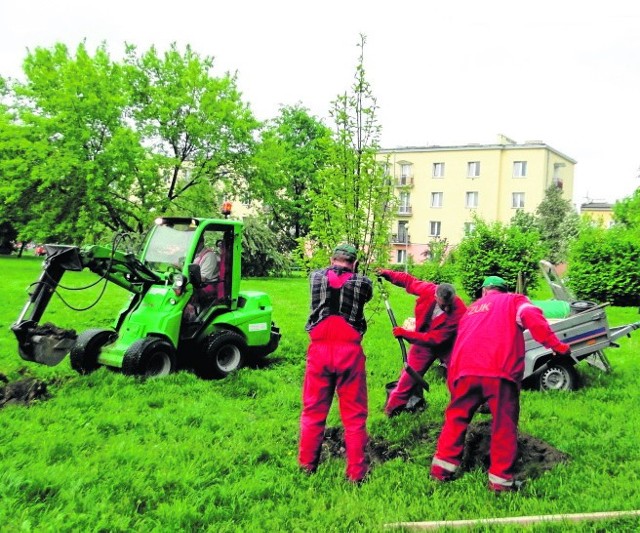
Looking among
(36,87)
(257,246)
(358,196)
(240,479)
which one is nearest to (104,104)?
(36,87)

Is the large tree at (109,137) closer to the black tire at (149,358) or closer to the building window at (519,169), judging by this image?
the black tire at (149,358)

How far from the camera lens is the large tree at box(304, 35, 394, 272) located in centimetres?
866

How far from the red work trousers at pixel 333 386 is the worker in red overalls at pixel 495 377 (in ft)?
2.45

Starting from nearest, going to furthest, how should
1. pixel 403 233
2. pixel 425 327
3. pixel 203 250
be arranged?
pixel 425 327, pixel 203 250, pixel 403 233

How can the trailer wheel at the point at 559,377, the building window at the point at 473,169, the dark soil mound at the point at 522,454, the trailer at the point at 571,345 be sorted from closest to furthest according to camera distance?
1. the dark soil mound at the point at 522,454
2. the trailer at the point at 571,345
3. the trailer wheel at the point at 559,377
4. the building window at the point at 473,169

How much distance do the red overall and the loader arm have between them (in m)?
3.37

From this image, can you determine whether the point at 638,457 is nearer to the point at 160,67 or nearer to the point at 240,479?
the point at 240,479

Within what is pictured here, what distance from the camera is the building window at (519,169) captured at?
4547 centimetres

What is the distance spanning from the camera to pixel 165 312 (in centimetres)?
766

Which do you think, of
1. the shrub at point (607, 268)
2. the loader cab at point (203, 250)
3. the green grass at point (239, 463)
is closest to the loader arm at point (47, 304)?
the green grass at point (239, 463)

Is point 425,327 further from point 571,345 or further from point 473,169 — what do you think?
point 473,169

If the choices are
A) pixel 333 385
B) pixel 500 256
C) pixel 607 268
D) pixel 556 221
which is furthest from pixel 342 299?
pixel 556 221

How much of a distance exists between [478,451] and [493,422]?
2.27ft

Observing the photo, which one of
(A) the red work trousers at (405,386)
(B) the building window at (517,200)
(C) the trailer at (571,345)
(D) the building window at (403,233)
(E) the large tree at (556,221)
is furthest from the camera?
(D) the building window at (403,233)
